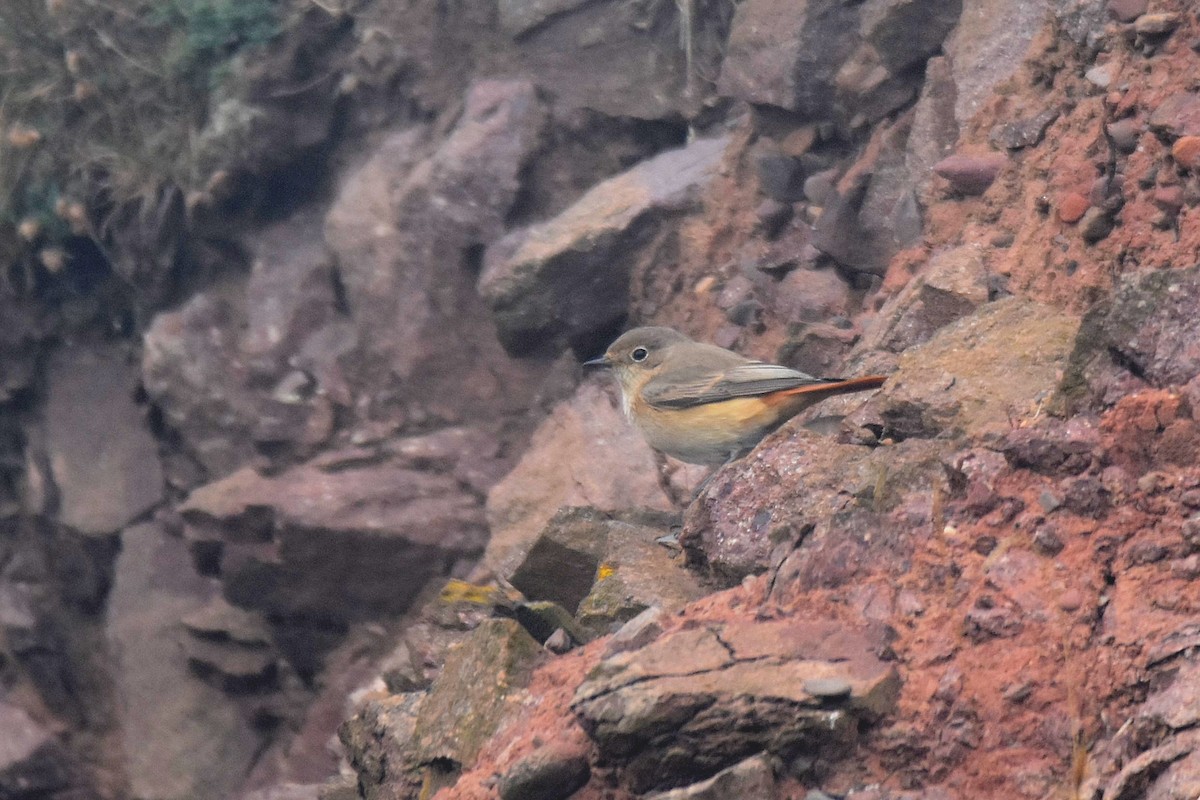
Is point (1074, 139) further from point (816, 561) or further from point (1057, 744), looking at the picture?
point (1057, 744)

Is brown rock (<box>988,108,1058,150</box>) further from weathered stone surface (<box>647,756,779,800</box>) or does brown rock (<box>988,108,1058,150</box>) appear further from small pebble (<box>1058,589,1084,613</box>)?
weathered stone surface (<box>647,756,779,800</box>)

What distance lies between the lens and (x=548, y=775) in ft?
11.2

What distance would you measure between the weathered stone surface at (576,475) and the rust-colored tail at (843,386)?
1.55m

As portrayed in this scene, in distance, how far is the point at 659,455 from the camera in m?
7.37

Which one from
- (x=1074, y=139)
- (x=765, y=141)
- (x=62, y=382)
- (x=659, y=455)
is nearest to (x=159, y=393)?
(x=62, y=382)

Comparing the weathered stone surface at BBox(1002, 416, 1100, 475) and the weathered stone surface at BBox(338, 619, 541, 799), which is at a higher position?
the weathered stone surface at BBox(1002, 416, 1100, 475)

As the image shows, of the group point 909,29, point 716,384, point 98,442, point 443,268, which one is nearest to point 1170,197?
point 716,384

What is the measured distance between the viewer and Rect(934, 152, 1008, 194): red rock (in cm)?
610

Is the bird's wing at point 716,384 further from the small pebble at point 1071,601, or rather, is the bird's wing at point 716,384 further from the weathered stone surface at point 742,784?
the weathered stone surface at point 742,784

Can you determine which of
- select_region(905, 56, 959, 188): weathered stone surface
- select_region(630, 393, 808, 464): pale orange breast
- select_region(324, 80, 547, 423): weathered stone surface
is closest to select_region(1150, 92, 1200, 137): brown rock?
select_region(905, 56, 959, 188): weathered stone surface

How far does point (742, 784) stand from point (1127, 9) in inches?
158

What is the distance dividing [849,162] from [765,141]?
0.67 meters

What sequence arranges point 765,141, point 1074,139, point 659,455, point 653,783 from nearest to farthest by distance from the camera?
point 653,783, point 1074,139, point 659,455, point 765,141

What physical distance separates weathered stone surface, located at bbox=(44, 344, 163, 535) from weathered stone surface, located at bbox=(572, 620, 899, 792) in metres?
7.35
